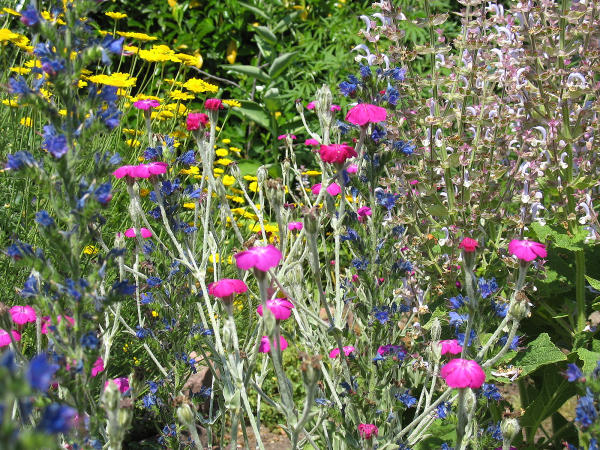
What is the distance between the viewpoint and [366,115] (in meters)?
1.87

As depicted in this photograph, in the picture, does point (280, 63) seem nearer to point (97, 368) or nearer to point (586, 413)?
point (97, 368)

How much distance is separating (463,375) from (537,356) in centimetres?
103

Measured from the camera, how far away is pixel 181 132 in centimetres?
375

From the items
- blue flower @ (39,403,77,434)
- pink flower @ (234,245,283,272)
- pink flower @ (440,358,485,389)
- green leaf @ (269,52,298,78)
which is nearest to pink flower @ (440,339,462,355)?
pink flower @ (440,358,485,389)

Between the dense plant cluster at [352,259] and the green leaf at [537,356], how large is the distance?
0.01 meters

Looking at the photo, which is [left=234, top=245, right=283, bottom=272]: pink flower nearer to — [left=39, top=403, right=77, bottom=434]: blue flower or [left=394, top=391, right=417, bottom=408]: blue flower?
[left=39, top=403, right=77, bottom=434]: blue flower

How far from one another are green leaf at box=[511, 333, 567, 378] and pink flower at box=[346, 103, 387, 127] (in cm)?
109

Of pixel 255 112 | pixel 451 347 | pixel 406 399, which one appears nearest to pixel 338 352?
pixel 406 399

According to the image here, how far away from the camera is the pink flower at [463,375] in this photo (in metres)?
1.54

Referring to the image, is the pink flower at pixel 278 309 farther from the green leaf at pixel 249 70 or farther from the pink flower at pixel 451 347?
the green leaf at pixel 249 70

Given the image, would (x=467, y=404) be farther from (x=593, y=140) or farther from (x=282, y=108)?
(x=282, y=108)

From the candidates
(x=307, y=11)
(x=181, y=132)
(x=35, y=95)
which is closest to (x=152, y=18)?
(x=307, y=11)

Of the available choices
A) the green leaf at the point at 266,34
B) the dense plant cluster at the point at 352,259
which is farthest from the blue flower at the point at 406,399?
the green leaf at the point at 266,34

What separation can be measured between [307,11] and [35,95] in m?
4.91
